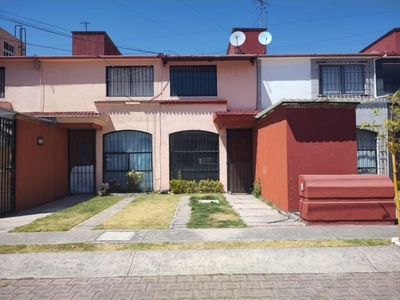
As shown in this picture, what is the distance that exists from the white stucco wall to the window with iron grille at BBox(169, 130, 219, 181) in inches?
108

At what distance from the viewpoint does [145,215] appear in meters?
8.64

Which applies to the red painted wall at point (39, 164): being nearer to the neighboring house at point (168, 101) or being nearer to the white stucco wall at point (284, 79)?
the neighboring house at point (168, 101)

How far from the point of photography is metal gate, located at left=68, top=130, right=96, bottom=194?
13547mm

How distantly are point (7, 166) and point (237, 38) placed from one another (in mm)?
10409

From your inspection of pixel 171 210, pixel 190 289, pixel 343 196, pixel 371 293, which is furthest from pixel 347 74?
pixel 190 289

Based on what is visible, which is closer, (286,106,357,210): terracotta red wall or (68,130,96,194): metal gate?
(286,106,357,210): terracotta red wall

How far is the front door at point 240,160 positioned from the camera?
13406mm

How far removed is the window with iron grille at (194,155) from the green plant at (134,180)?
48.3 inches

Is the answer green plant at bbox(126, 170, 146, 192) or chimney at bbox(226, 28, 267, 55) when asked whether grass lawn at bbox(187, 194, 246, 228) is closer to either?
green plant at bbox(126, 170, 146, 192)

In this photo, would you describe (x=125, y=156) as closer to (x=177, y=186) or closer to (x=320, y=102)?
(x=177, y=186)

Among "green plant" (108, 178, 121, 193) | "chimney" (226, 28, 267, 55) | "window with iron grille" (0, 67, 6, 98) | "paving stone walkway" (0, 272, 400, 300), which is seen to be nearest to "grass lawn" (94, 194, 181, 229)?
"green plant" (108, 178, 121, 193)

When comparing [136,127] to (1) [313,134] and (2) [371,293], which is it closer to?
(1) [313,134]

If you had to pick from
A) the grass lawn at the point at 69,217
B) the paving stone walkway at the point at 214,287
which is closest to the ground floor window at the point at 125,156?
the grass lawn at the point at 69,217

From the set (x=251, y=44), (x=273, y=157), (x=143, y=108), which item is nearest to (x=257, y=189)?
(x=273, y=157)
